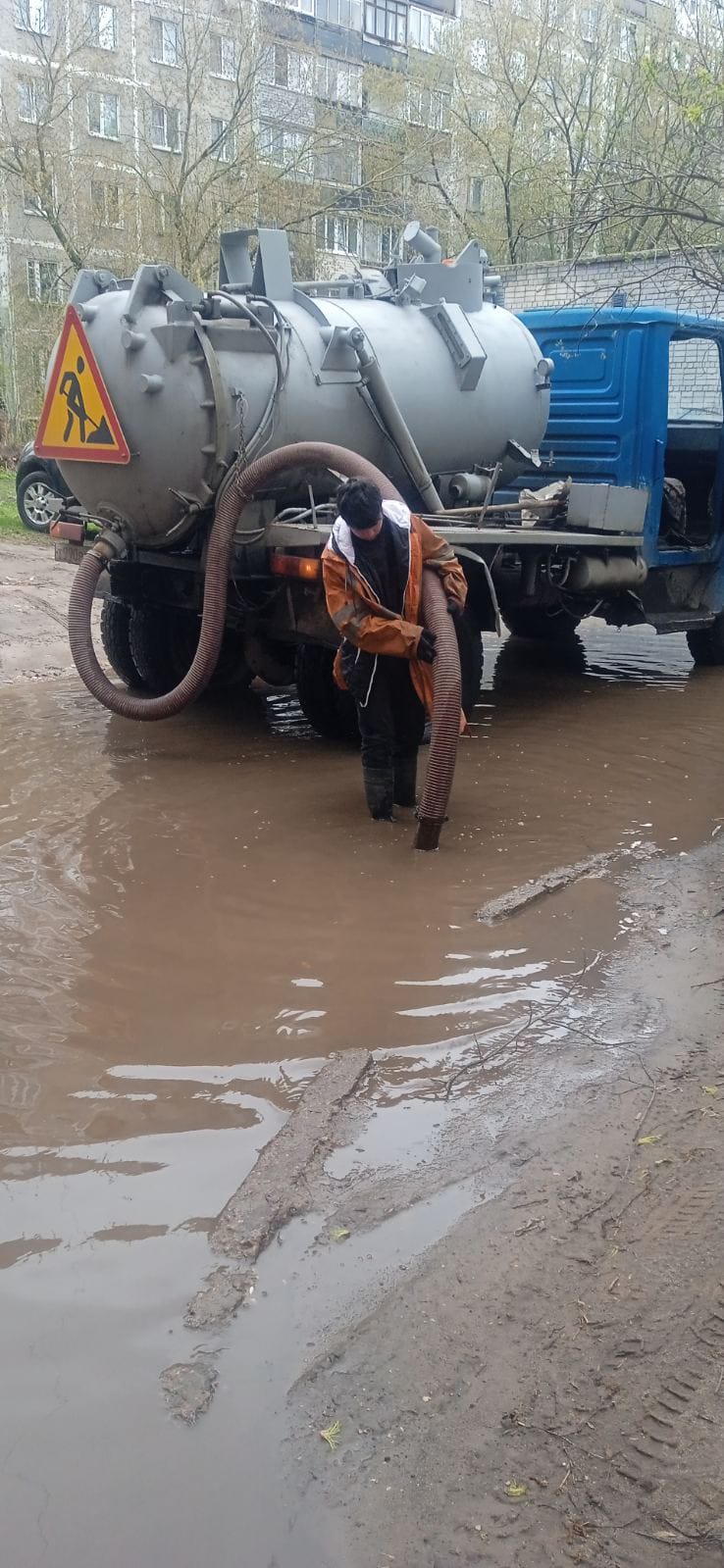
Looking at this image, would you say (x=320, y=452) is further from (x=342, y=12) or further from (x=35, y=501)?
(x=342, y=12)

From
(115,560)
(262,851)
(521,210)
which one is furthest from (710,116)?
(521,210)

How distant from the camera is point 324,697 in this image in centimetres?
723

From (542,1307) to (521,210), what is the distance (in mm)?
23536

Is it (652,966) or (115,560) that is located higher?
(115,560)

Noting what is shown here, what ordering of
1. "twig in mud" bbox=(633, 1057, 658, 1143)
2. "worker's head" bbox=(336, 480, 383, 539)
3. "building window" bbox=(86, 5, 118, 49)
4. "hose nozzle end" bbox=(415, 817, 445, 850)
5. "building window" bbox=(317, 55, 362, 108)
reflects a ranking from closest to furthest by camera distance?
1. "twig in mud" bbox=(633, 1057, 658, 1143)
2. "worker's head" bbox=(336, 480, 383, 539)
3. "hose nozzle end" bbox=(415, 817, 445, 850)
4. "building window" bbox=(86, 5, 118, 49)
5. "building window" bbox=(317, 55, 362, 108)

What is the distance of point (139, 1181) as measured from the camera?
124 inches

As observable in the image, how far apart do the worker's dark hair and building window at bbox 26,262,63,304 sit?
17.8 m

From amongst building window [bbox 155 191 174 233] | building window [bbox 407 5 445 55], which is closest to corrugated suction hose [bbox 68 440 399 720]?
building window [bbox 155 191 174 233]

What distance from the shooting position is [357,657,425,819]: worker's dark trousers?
5836 millimetres

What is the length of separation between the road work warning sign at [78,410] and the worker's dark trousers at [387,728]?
5.55ft

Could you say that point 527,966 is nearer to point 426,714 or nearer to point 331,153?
point 426,714

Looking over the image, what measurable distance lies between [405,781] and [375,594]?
0.95m

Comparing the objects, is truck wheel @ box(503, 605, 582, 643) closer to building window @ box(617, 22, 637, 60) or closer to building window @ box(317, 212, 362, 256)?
building window @ box(317, 212, 362, 256)

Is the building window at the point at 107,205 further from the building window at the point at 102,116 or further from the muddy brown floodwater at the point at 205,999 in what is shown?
the muddy brown floodwater at the point at 205,999
